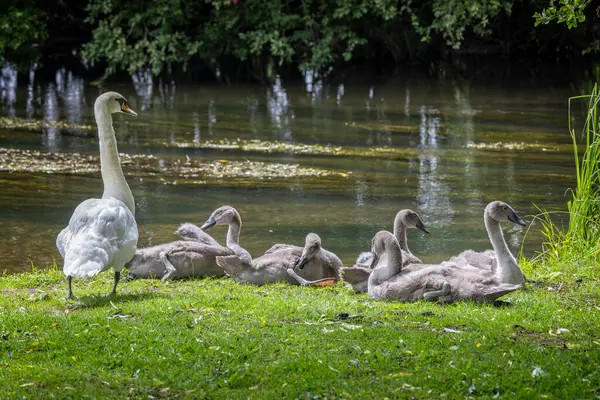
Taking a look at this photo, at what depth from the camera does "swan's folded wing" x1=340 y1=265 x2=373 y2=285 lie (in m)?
9.07

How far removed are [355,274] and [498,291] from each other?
59.1 inches

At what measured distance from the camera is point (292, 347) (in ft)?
22.3

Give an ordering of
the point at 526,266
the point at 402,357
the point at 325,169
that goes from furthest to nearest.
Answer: the point at 325,169 → the point at 526,266 → the point at 402,357

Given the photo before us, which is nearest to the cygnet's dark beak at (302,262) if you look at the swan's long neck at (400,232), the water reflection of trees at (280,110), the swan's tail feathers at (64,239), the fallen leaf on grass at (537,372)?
the swan's long neck at (400,232)

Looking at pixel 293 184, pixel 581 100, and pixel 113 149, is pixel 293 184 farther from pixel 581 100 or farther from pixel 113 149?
pixel 581 100

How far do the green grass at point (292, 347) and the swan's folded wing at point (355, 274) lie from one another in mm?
294

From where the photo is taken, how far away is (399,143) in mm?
21125

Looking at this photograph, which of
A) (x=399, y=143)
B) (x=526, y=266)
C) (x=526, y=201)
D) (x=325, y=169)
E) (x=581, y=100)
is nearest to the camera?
(x=526, y=266)

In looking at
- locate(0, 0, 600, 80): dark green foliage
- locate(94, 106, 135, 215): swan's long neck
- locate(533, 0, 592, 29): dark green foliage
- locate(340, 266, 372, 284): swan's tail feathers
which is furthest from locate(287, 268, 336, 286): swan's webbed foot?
locate(0, 0, 600, 80): dark green foliage

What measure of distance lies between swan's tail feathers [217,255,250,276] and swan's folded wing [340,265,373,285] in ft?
3.63

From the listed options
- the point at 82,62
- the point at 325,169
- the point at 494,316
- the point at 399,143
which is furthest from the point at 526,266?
the point at 82,62

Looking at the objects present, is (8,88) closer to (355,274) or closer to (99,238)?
(99,238)

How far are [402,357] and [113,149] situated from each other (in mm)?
4376

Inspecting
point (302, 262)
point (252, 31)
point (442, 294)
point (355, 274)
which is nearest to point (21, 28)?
point (252, 31)
